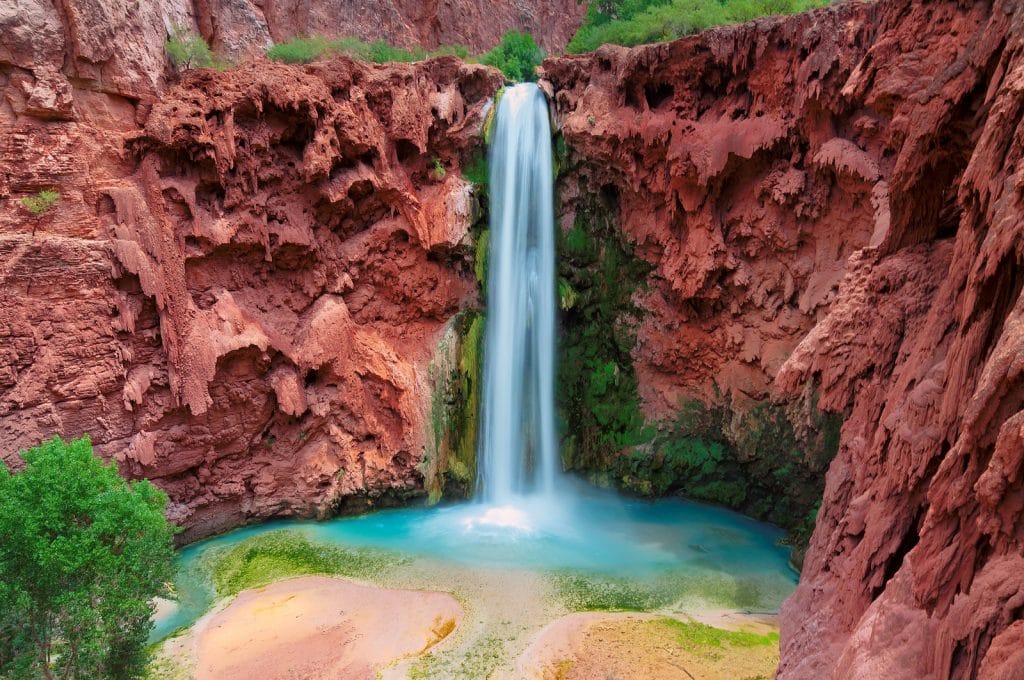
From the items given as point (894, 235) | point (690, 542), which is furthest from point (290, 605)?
point (894, 235)

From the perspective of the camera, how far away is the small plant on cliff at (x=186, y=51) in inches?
476

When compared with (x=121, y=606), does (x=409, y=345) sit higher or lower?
higher

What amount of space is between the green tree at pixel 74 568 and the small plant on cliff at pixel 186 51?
325 inches

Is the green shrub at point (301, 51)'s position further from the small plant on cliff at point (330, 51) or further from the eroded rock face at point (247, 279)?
the eroded rock face at point (247, 279)

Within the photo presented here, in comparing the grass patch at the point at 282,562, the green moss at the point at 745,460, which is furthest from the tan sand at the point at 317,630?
the green moss at the point at 745,460

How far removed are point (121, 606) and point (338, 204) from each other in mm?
8848

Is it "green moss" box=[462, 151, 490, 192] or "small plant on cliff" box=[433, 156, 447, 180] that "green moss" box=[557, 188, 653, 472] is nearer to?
"green moss" box=[462, 151, 490, 192]

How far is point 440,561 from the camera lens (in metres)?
11.3

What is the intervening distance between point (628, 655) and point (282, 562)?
6650 mm

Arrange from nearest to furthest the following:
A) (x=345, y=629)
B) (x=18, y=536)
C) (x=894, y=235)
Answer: (x=894, y=235), (x=18, y=536), (x=345, y=629)

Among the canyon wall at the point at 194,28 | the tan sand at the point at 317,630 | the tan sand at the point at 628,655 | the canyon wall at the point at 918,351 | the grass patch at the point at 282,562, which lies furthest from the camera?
the grass patch at the point at 282,562

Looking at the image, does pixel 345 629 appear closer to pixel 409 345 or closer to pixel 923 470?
pixel 409 345

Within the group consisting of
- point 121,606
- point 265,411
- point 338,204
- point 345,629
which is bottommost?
point 345,629

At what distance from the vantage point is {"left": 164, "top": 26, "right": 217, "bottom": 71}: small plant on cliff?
39.6 feet
